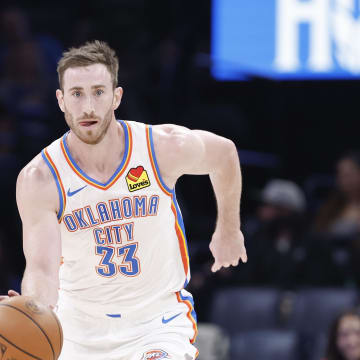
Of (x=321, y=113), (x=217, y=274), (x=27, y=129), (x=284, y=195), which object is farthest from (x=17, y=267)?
(x=321, y=113)

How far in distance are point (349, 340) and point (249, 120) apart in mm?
4712

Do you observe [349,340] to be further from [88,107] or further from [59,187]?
[88,107]

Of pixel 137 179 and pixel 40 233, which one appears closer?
pixel 40 233

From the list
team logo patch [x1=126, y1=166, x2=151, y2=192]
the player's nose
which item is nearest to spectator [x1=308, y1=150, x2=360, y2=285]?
team logo patch [x1=126, y1=166, x2=151, y2=192]

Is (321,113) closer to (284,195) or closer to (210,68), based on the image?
(210,68)

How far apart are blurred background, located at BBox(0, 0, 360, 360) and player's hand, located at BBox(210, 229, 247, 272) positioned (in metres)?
2.51

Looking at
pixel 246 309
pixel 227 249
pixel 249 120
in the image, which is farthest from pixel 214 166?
pixel 249 120

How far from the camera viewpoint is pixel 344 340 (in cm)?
734

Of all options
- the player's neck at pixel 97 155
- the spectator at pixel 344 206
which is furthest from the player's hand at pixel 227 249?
the spectator at pixel 344 206

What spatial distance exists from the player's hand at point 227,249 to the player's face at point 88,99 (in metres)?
1.04

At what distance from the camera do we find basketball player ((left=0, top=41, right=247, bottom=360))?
471 cm

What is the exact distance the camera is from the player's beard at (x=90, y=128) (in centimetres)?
470

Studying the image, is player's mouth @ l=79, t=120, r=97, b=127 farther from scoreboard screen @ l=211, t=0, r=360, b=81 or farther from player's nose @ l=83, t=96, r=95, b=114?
scoreboard screen @ l=211, t=0, r=360, b=81

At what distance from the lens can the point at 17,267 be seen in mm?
9570
